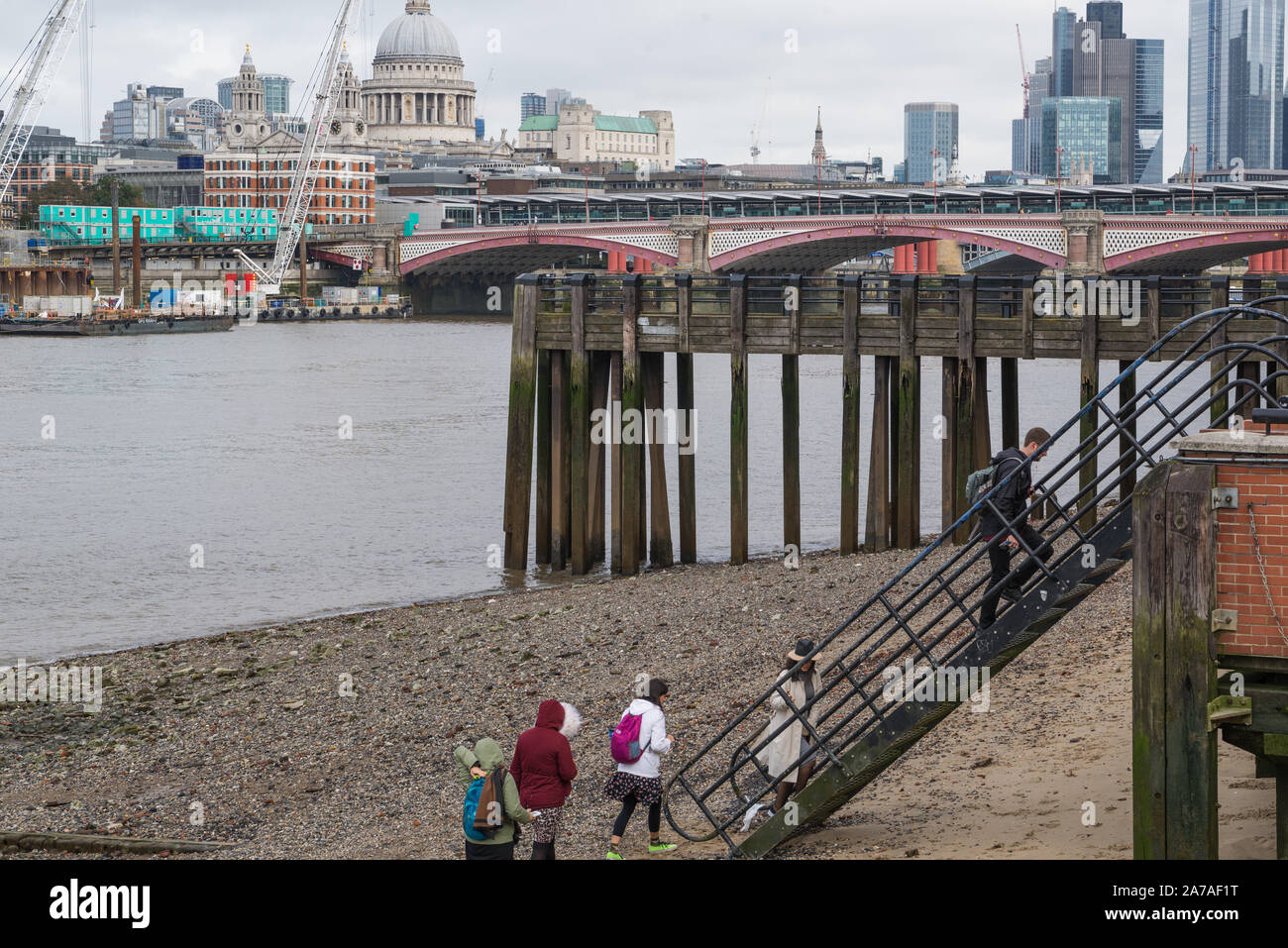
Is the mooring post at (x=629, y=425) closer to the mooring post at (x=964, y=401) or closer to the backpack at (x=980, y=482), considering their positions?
the mooring post at (x=964, y=401)

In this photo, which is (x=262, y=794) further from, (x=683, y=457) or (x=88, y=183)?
(x=88, y=183)

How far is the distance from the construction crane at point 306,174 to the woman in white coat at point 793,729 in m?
120

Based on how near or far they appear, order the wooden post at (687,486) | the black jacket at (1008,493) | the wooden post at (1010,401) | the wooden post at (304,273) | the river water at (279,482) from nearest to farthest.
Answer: the black jacket at (1008,493), the wooden post at (1010,401), the wooden post at (687,486), the river water at (279,482), the wooden post at (304,273)

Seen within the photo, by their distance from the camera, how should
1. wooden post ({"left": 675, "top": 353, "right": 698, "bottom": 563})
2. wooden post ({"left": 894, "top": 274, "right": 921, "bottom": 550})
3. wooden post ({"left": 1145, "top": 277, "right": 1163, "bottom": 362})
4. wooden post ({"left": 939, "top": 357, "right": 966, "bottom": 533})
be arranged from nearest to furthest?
wooden post ({"left": 1145, "top": 277, "right": 1163, "bottom": 362}), wooden post ({"left": 939, "top": 357, "right": 966, "bottom": 533}), wooden post ({"left": 894, "top": 274, "right": 921, "bottom": 550}), wooden post ({"left": 675, "top": 353, "right": 698, "bottom": 563})

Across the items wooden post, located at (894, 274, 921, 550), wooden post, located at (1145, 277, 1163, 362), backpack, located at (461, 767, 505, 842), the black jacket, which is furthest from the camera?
wooden post, located at (894, 274, 921, 550)

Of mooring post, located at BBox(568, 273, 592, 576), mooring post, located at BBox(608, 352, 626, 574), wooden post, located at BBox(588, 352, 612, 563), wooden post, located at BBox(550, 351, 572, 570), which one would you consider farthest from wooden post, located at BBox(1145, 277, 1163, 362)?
wooden post, located at BBox(550, 351, 572, 570)

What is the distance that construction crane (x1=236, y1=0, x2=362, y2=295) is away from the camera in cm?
12875

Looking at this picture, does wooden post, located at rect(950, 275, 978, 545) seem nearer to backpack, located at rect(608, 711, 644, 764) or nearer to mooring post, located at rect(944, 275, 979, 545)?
mooring post, located at rect(944, 275, 979, 545)

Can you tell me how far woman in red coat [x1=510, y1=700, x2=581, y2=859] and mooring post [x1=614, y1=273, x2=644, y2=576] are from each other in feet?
41.9

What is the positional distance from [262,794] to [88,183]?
173m

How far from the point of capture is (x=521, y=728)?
14.7 metres

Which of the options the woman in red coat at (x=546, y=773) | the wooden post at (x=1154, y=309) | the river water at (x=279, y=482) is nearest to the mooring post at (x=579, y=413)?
the river water at (x=279, y=482)

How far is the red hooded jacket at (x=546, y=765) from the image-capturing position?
31.2 ft
